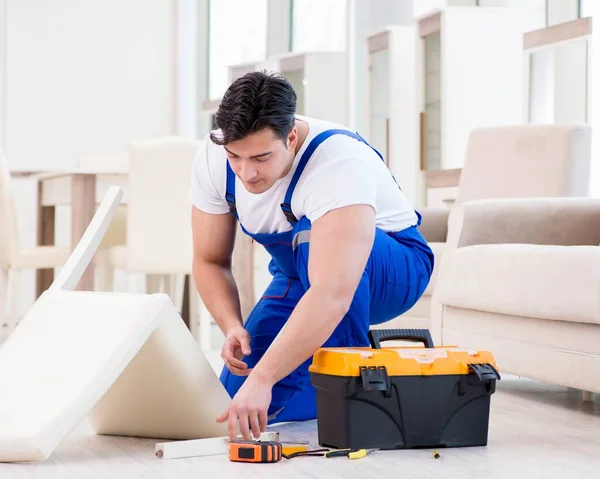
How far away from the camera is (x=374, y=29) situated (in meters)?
6.29

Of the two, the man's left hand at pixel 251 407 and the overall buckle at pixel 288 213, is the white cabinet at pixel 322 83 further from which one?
the man's left hand at pixel 251 407

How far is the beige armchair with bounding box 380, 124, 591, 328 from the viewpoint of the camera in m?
3.72

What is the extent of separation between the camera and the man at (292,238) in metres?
1.84

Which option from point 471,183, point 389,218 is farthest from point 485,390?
point 471,183

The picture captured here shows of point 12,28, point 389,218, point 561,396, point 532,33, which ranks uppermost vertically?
point 12,28

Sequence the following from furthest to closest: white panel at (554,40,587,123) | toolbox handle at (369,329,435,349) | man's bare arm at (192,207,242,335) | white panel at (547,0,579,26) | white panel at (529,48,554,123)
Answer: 1. white panel at (547,0,579,26)
2. white panel at (529,48,554,123)
3. white panel at (554,40,587,123)
4. man's bare arm at (192,207,242,335)
5. toolbox handle at (369,329,435,349)

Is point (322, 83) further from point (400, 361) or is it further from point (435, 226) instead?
point (400, 361)

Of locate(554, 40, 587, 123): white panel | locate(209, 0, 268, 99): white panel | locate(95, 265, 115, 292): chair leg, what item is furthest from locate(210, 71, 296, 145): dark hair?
locate(209, 0, 268, 99): white panel

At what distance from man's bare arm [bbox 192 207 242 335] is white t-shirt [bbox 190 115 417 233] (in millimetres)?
30

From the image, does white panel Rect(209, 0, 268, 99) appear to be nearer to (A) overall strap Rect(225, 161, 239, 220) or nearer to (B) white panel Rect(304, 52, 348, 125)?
(B) white panel Rect(304, 52, 348, 125)

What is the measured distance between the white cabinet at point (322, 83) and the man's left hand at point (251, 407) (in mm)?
4632

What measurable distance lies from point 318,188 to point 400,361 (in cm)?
34

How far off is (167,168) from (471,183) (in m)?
1.21

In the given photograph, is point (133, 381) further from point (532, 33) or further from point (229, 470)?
point (532, 33)
